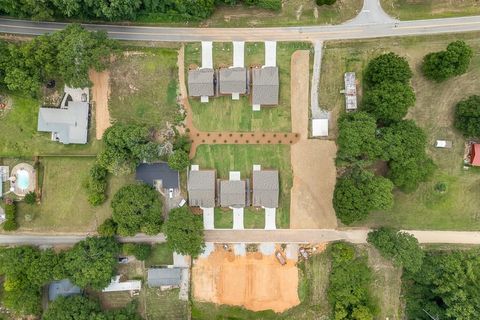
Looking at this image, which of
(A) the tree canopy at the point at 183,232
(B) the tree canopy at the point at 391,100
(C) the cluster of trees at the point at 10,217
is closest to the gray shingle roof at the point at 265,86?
(B) the tree canopy at the point at 391,100

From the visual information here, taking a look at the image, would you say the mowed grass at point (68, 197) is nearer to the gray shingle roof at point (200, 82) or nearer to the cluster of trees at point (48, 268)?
the cluster of trees at point (48, 268)

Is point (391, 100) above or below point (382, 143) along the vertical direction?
above

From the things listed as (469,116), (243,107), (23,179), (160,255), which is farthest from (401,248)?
(23,179)

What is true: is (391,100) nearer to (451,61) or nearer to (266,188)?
(451,61)

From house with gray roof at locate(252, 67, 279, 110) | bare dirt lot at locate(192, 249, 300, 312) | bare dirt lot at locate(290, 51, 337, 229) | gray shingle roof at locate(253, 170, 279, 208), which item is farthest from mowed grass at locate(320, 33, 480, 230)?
bare dirt lot at locate(192, 249, 300, 312)

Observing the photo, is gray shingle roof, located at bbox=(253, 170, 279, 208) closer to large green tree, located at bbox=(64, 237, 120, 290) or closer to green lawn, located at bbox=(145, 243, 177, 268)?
green lawn, located at bbox=(145, 243, 177, 268)

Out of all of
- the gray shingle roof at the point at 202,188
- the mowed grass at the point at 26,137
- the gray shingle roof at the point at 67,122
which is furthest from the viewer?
the mowed grass at the point at 26,137

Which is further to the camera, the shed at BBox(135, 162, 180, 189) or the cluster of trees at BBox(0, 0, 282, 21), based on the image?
the shed at BBox(135, 162, 180, 189)
